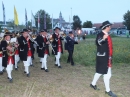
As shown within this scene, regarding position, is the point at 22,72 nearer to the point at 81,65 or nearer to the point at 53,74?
the point at 53,74

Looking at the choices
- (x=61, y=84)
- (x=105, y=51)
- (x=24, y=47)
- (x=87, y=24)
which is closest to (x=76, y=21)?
(x=87, y=24)

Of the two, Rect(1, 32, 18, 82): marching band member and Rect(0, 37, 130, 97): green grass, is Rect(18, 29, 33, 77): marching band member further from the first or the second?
Rect(1, 32, 18, 82): marching band member

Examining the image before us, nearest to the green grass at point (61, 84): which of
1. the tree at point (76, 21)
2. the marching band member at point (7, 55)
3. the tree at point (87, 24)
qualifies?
the marching band member at point (7, 55)

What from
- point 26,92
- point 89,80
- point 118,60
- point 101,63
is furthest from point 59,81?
point 118,60

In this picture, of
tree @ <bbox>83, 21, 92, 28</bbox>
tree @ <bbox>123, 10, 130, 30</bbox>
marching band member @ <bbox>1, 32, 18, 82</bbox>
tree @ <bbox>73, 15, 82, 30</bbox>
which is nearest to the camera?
marching band member @ <bbox>1, 32, 18, 82</bbox>

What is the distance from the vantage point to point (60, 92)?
7.08m

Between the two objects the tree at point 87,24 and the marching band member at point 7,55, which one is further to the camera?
the tree at point 87,24

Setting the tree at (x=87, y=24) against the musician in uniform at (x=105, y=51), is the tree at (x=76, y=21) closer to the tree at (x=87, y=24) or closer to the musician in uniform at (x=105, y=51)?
→ the tree at (x=87, y=24)

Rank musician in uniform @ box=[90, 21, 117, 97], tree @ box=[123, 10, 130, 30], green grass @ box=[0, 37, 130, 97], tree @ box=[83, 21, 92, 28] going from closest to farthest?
musician in uniform @ box=[90, 21, 117, 97], green grass @ box=[0, 37, 130, 97], tree @ box=[123, 10, 130, 30], tree @ box=[83, 21, 92, 28]

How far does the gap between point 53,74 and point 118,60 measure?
14.3 ft

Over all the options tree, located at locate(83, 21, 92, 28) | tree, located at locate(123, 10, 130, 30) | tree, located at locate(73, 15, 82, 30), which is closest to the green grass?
tree, located at locate(123, 10, 130, 30)

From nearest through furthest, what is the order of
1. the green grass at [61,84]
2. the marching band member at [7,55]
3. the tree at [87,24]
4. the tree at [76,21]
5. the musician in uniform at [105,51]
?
the musician in uniform at [105,51] < the green grass at [61,84] < the marching band member at [7,55] < the tree at [76,21] < the tree at [87,24]

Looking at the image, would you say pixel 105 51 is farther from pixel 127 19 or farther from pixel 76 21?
pixel 76 21

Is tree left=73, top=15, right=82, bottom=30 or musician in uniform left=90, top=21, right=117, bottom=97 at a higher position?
tree left=73, top=15, right=82, bottom=30
